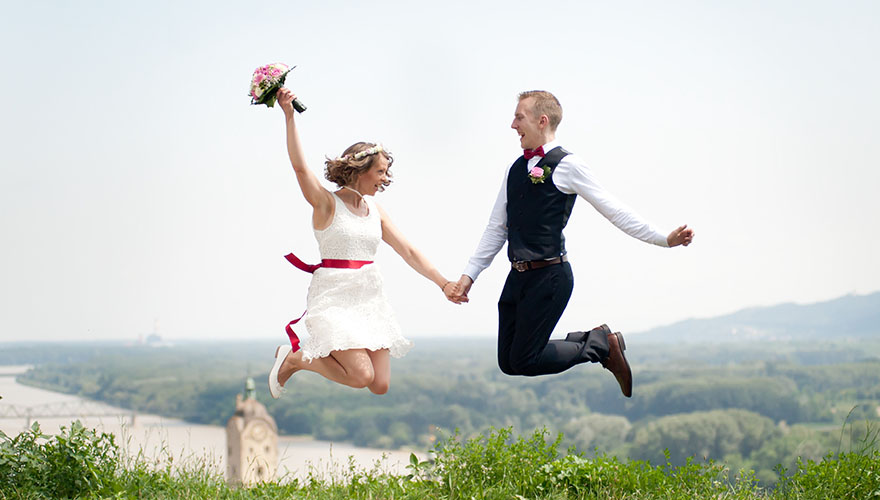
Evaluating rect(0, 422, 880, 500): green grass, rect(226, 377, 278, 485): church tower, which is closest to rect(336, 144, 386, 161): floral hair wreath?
rect(0, 422, 880, 500): green grass

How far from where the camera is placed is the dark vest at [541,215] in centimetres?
487

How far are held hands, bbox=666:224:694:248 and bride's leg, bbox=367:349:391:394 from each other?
1780 mm

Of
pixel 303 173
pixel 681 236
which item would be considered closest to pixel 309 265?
pixel 303 173

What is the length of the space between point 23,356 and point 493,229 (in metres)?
97.4

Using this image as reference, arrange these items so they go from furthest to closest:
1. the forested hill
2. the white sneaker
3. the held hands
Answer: the forested hill, the white sneaker, the held hands

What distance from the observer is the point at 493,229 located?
524 centimetres

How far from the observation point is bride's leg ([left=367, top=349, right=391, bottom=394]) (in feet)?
16.4

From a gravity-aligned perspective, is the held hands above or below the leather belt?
above

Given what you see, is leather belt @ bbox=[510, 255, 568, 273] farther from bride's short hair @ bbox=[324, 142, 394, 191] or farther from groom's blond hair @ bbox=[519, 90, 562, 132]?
bride's short hair @ bbox=[324, 142, 394, 191]

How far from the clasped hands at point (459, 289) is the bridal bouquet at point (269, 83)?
1444 mm

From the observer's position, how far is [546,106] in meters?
4.96

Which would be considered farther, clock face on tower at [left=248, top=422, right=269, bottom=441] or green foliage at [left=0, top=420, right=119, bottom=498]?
clock face on tower at [left=248, top=422, right=269, bottom=441]

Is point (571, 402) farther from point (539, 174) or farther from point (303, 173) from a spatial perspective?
point (303, 173)

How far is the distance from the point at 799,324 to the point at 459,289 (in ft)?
368
